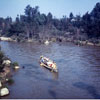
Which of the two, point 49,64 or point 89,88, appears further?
point 49,64

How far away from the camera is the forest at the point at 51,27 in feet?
151

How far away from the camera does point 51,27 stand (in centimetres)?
5900

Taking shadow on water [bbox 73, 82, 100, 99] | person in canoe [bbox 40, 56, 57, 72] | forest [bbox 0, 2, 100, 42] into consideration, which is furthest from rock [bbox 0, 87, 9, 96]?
forest [bbox 0, 2, 100, 42]

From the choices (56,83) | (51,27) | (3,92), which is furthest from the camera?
(51,27)

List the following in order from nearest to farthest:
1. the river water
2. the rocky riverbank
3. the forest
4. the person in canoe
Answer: the rocky riverbank
the river water
the person in canoe
the forest

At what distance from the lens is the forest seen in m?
46.1

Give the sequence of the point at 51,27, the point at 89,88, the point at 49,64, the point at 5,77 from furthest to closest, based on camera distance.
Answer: the point at 51,27, the point at 49,64, the point at 5,77, the point at 89,88

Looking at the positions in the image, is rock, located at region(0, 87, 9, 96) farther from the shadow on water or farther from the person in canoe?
the person in canoe

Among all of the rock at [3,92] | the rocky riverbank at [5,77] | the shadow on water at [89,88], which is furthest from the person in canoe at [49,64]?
the rock at [3,92]

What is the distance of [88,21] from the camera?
162 feet

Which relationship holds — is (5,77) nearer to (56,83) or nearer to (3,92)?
(3,92)

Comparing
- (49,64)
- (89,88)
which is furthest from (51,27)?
(89,88)

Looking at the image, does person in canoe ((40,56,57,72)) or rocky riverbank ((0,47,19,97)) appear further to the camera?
person in canoe ((40,56,57,72))

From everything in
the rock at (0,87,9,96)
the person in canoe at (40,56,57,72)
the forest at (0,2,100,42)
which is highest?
the forest at (0,2,100,42)
